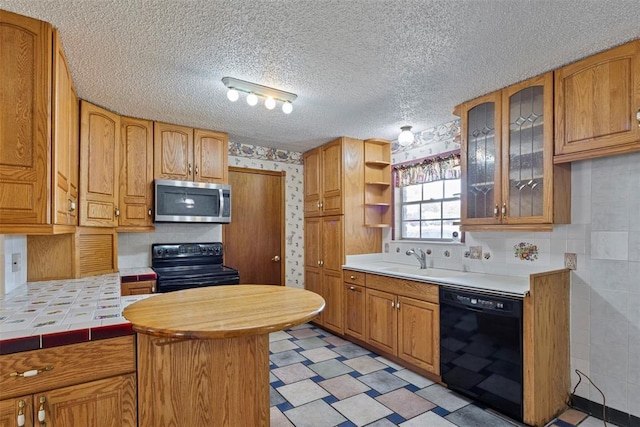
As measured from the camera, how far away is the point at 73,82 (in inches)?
86.4

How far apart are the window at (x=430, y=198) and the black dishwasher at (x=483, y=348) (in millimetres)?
927

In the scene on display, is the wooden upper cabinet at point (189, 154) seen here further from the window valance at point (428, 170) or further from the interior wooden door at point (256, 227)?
the window valance at point (428, 170)

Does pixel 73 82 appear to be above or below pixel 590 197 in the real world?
above

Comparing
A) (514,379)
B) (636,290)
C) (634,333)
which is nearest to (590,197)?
(636,290)

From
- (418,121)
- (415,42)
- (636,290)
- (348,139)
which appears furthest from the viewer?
(348,139)

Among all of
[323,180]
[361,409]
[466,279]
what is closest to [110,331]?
[361,409]

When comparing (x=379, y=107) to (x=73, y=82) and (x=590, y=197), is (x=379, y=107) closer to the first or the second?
(x=590, y=197)

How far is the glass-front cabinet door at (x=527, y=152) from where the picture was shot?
2148 mm

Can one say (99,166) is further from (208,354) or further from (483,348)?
(483,348)

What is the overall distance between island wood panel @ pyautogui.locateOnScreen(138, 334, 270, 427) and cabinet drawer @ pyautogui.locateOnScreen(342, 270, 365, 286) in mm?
1760

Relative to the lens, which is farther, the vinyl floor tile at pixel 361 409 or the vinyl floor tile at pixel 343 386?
the vinyl floor tile at pixel 343 386

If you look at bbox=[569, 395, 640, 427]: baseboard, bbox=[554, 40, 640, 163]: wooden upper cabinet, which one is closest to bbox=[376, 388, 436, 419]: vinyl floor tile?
bbox=[569, 395, 640, 427]: baseboard

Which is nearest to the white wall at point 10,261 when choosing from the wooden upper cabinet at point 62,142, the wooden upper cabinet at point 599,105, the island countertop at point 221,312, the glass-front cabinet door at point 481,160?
the wooden upper cabinet at point 62,142

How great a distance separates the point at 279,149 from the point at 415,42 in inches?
103
